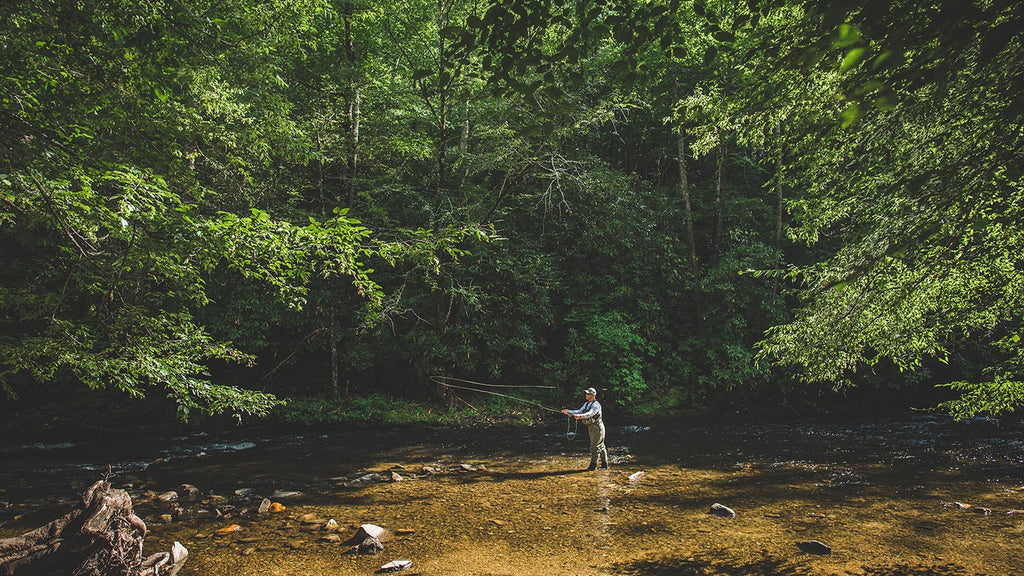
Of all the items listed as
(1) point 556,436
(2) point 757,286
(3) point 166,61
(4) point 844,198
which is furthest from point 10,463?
(2) point 757,286

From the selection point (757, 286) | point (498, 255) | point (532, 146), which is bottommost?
point (757, 286)

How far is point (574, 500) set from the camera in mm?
6637

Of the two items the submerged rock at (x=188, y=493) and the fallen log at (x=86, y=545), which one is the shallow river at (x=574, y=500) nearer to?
the submerged rock at (x=188, y=493)

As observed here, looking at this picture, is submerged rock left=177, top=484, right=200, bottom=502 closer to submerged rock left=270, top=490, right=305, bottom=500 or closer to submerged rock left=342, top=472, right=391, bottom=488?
submerged rock left=270, top=490, right=305, bottom=500

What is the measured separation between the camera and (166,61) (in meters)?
4.16

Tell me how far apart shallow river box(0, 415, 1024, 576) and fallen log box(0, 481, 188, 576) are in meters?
0.71

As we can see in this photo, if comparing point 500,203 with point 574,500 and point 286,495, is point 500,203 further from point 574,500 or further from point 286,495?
point 286,495

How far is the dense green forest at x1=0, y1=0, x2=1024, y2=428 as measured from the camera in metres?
3.25

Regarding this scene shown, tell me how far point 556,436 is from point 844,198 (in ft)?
26.4

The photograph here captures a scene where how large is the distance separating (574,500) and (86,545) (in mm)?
5201

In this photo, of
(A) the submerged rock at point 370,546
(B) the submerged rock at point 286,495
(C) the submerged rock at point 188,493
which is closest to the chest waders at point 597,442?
(A) the submerged rock at point 370,546

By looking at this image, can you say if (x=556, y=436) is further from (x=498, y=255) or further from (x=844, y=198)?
(x=844, y=198)

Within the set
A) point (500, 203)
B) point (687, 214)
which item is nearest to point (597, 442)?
point (500, 203)

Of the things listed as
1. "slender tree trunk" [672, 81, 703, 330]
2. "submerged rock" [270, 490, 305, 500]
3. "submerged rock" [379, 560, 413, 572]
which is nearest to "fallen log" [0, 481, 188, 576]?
"submerged rock" [379, 560, 413, 572]
